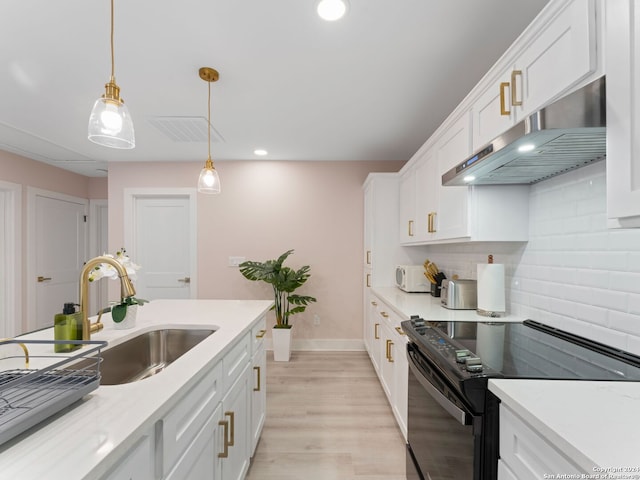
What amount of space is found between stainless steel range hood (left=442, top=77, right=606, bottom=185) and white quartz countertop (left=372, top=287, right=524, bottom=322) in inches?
31.6

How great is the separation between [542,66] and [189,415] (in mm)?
1788

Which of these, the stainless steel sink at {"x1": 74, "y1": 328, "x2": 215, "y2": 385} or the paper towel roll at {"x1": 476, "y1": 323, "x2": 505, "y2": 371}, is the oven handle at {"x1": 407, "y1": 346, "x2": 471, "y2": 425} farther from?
the stainless steel sink at {"x1": 74, "y1": 328, "x2": 215, "y2": 385}

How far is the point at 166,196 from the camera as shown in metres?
4.08

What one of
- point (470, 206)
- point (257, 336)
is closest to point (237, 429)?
point (257, 336)

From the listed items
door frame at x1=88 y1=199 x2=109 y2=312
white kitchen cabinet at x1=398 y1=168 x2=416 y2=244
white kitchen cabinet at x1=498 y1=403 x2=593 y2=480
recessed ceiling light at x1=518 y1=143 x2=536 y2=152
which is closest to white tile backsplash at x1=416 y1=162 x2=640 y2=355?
recessed ceiling light at x1=518 y1=143 x2=536 y2=152

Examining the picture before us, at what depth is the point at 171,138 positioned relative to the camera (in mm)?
3199

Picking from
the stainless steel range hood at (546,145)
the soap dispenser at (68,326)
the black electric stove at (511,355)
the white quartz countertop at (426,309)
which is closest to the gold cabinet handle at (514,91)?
the stainless steel range hood at (546,145)

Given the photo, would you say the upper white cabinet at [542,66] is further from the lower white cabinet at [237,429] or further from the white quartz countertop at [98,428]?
the lower white cabinet at [237,429]

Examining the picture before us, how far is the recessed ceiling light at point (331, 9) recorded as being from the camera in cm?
142

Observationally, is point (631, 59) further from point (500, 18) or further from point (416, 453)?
point (416, 453)

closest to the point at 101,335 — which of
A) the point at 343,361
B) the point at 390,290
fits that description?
the point at 390,290

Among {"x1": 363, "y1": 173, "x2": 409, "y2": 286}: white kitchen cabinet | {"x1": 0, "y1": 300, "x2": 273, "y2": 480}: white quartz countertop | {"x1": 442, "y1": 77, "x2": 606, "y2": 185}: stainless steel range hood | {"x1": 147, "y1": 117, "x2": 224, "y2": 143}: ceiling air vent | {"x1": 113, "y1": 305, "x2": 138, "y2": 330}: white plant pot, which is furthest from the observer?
{"x1": 363, "y1": 173, "x2": 409, "y2": 286}: white kitchen cabinet

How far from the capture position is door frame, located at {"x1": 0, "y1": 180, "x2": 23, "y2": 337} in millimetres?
3605

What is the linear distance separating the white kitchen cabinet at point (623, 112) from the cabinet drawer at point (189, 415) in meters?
1.35
